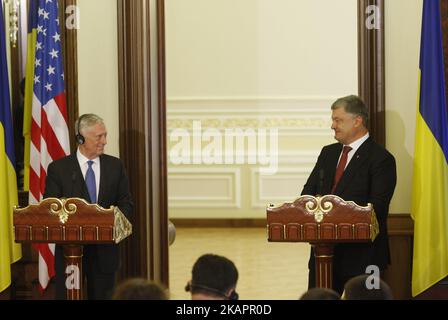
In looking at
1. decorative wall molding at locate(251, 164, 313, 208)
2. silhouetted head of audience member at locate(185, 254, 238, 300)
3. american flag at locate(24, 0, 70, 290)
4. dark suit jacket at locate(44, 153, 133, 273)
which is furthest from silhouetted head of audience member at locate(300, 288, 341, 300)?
decorative wall molding at locate(251, 164, 313, 208)

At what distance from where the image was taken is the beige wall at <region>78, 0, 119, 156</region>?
6230 millimetres

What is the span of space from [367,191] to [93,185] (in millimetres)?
1685

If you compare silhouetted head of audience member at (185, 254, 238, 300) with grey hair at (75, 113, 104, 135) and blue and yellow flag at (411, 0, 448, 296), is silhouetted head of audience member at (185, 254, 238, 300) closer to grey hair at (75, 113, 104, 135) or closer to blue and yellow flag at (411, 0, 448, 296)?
grey hair at (75, 113, 104, 135)

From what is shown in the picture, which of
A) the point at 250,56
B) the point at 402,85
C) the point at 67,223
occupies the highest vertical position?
the point at 250,56

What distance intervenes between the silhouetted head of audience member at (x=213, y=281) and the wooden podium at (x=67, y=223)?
2023 mm

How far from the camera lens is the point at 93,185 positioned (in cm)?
532

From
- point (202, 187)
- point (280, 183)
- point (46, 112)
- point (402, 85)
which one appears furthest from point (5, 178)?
point (280, 183)

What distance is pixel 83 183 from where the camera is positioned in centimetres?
527

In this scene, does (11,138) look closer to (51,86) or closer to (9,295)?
(51,86)

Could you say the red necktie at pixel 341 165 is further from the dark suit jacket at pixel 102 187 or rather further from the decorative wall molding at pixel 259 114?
the decorative wall molding at pixel 259 114

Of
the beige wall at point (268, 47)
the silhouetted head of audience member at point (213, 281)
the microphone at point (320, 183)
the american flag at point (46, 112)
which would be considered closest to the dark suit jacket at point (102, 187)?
the american flag at point (46, 112)

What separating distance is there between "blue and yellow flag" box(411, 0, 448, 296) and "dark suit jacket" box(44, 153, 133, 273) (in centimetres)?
192

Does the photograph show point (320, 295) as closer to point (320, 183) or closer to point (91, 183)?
point (320, 183)
